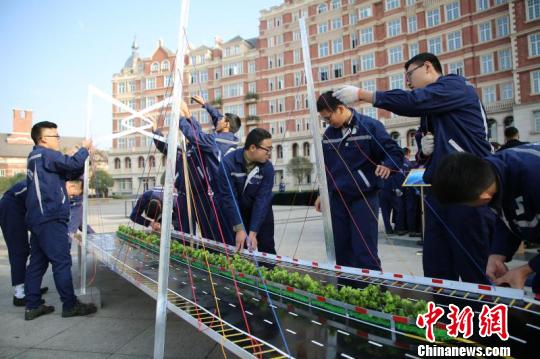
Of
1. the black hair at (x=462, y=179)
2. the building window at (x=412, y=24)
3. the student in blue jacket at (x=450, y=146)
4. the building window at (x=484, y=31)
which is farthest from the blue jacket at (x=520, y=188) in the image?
the building window at (x=412, y=24)

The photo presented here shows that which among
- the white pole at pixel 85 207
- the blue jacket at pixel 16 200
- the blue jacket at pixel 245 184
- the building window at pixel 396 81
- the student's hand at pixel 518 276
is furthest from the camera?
the building window at pixel 396 81

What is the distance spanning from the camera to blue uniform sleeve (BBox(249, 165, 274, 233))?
445cm

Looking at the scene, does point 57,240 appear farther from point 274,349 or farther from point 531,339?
point 531,339

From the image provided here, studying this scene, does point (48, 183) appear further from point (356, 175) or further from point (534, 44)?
point (534, 44)

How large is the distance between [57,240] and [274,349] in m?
3.41

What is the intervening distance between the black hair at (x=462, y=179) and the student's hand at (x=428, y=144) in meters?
1.21

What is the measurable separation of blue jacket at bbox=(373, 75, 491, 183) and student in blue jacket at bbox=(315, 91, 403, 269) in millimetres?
913

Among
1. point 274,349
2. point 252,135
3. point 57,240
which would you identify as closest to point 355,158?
point 252,135

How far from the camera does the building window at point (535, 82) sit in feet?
93.6

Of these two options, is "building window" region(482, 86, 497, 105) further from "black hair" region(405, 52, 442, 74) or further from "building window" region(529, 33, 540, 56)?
"black hair" region(405, 52, 442, 74)

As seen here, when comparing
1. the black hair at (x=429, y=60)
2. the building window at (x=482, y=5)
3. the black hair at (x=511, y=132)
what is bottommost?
the black hair at (x=511, y=132)

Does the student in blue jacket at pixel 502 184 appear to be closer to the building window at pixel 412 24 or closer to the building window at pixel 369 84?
the building window at pixel 369 84

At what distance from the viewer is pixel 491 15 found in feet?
103

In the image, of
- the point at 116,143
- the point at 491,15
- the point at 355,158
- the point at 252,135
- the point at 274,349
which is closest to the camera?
the point at 274,349
